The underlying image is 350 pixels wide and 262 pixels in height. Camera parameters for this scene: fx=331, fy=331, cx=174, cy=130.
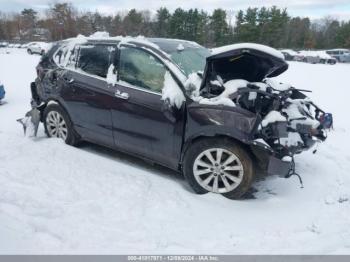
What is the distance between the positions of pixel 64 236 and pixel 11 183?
1273 millimetres

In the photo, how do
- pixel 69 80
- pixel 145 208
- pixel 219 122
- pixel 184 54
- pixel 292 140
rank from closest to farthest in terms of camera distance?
pixel 145 208
pixel 219 122
pixel 292 140
pixel 184 54
pixel 69 80

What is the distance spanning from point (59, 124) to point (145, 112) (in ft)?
5.82

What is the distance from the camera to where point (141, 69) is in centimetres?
436

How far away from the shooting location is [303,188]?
4.24 metres

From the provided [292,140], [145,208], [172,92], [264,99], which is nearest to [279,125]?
[292,140]

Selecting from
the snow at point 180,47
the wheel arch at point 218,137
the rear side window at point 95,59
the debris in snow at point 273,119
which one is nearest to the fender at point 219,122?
the wheel arch at point 218,137

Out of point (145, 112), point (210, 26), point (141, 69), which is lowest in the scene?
point (145, 112)

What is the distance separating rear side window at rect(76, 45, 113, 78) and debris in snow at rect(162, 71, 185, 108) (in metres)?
1.02

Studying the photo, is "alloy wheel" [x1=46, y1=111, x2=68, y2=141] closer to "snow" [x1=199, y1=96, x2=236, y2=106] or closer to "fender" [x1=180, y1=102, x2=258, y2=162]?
"fender" [x1=180, y1=102, x2=258, y2=162]

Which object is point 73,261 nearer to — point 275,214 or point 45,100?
point 275,214

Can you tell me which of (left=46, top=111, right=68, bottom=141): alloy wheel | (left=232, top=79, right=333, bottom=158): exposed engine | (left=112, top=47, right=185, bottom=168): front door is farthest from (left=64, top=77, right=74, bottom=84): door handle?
(left=232, top=79, right=333, bottom=158): exposed engine

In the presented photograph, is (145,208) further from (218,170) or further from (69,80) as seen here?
(69,80)

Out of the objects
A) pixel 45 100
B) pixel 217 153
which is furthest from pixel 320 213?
pixel 45 100

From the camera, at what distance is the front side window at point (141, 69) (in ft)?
13.8
